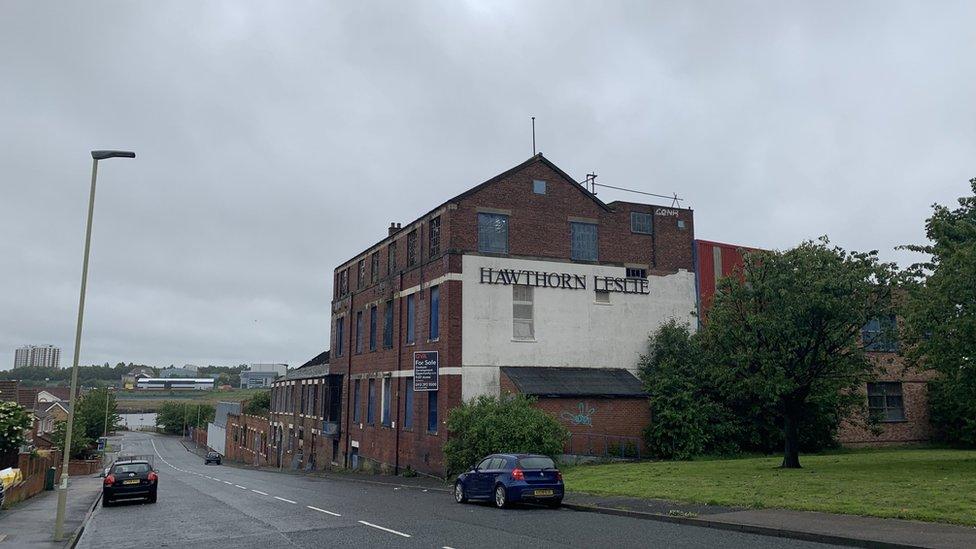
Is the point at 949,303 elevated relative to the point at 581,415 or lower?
elevated

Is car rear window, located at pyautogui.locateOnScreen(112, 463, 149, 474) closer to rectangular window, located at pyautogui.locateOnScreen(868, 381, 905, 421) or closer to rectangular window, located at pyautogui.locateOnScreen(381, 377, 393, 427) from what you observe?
rectangular window, located at pyautogui.locateOnScreen(381, 377, 393, 427)

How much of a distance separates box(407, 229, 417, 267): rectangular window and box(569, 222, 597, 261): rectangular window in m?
8.70

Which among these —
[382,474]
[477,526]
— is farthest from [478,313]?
[477,526]

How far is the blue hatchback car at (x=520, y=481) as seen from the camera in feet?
65.9

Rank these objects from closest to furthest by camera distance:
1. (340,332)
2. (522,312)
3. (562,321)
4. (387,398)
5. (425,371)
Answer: (425,371), (522,312), (562,321), (387,398), (340,332)

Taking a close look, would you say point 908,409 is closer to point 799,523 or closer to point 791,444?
point 791,444

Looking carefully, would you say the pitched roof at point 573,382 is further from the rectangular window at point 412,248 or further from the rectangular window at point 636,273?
the rectangular window at point 412,248

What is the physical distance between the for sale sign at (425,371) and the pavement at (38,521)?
47.9 feet

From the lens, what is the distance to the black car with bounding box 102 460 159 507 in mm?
25734

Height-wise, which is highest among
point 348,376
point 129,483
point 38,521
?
point 348,376

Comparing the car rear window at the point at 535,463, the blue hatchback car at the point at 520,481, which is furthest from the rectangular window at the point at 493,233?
the car rear window at the point at 535,463

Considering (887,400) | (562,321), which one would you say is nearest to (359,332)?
(562,321)

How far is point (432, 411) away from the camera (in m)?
36.7

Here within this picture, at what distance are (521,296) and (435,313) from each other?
4.40m
